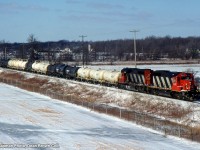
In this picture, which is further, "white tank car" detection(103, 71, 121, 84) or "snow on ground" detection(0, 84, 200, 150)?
"white tank car" detection(103, 71, 121, 84)

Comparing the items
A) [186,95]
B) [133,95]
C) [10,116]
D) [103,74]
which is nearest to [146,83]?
[133,95]

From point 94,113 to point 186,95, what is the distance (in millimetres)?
9952

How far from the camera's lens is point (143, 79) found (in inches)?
2056

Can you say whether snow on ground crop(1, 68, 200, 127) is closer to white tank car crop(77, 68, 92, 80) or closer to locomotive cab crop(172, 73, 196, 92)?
locomotive cab crop(172, 73, 196, 92)

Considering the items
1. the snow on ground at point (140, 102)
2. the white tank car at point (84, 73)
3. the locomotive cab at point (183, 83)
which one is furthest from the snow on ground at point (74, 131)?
the white tank car at point (84, 73)

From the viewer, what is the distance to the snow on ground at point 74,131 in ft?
94.5

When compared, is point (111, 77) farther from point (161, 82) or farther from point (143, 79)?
point (161, 82)

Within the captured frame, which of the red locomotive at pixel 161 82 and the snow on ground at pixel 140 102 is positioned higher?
the red locomotive at pixel 161 82

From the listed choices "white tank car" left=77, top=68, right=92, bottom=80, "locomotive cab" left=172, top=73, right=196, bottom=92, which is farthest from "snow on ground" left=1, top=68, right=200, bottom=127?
"white tank car" left=77, top=68, right=92, bottom=80

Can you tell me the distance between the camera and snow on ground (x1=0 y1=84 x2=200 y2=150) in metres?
28.8

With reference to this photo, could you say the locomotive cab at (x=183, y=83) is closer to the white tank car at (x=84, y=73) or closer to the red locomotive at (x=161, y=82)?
the red locomotive at (x=161, y=82)

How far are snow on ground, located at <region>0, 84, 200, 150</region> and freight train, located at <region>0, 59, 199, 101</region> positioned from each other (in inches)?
355

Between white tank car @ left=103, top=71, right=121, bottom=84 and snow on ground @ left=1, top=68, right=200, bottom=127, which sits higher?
white tank car @ left=103, top=71, right=121, bottom=84

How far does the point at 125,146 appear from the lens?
2827 cm
